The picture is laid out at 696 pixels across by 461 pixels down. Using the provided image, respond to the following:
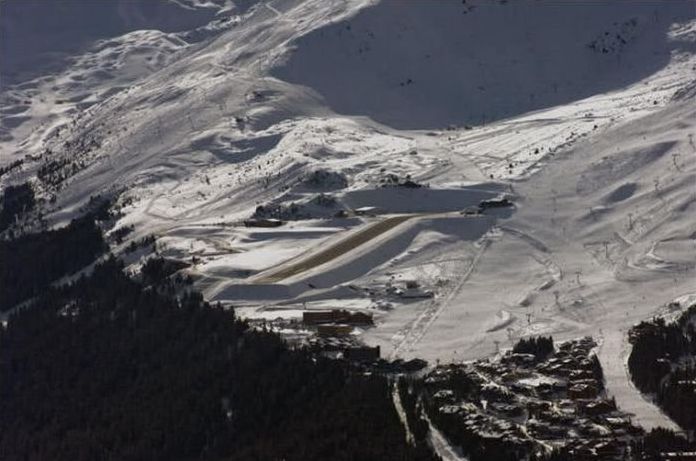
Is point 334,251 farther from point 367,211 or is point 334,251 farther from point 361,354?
point 361,354

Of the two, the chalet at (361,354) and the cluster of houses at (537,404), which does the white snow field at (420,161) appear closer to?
the chalet at (361,354)

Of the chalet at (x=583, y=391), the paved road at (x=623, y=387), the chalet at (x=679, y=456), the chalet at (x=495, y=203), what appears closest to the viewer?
the chalet at (x=679, y=456)

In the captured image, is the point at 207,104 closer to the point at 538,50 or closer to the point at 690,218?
the point at 538,50

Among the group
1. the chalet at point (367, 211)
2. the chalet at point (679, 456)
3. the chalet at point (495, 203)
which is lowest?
the chalet at point (679, 456)

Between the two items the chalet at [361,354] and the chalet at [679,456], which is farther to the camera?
the chalet at [361,354]

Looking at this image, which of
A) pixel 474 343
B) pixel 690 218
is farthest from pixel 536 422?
pixel 690 218

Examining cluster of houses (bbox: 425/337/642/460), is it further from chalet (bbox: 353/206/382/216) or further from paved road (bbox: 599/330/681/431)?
chalet (bbox: 353/206/382/216)

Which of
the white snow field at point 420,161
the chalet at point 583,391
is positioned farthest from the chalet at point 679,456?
the chalet at point 583,391
